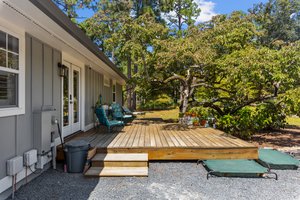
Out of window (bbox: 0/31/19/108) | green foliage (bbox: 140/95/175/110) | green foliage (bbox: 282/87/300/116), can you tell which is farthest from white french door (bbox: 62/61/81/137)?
green foliage (bbox: 140/95/175/110)

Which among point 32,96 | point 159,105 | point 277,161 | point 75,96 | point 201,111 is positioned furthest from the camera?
point 159,105

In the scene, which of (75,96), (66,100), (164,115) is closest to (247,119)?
(75,96)

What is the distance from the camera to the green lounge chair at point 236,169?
395cm

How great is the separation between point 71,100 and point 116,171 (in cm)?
285

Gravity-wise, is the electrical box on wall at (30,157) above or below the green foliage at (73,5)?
below

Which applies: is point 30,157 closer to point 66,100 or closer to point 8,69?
point 8,69

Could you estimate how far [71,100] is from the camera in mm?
6094

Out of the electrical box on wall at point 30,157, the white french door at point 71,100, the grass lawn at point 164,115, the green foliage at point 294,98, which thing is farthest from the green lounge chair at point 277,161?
the grass lawn at point 164,115

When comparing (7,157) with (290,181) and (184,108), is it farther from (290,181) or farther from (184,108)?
(184,108)

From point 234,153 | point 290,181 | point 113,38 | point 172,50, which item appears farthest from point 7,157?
point 113,38

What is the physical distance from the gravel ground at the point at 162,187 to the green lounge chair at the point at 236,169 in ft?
0.38

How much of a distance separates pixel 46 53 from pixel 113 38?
4.25m

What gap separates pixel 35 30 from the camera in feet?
11.9

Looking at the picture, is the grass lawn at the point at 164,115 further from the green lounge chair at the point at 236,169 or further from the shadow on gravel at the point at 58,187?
the shadow on gravel at the point at 58,187
